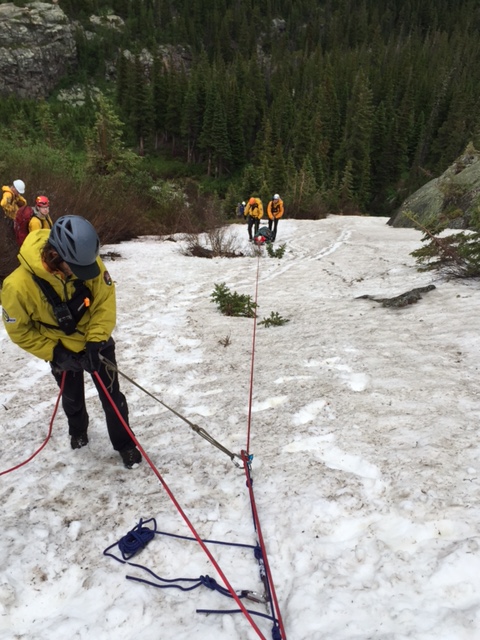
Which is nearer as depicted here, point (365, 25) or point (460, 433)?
point (460, 433)

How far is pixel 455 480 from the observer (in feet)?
8.83

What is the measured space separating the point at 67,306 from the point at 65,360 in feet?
1.40

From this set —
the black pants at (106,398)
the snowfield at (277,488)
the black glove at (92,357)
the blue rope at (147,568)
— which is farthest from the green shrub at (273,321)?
the blue rope at (147,568)

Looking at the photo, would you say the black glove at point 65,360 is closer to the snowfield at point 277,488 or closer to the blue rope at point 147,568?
the snowfield at point 277,488

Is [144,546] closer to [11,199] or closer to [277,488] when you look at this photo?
[277,488]

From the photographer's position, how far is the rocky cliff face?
286 ft

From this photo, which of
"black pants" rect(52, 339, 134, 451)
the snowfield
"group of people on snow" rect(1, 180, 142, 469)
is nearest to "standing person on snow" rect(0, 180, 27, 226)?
the snowfield

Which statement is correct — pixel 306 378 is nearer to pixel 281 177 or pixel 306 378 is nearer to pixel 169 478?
pixel 169 478

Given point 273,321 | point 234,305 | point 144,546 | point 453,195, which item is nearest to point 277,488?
point 144,546

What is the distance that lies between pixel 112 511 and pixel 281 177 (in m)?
48.2

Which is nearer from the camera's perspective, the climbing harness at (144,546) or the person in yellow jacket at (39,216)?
the climbing harness at (144,546)

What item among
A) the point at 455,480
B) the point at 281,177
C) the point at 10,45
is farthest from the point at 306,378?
the point at 10,45

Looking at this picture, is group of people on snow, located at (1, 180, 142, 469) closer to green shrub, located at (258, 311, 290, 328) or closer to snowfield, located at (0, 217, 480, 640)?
snowfield, located at (0, 217, 480, 640)

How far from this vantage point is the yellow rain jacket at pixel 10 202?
714 cm
